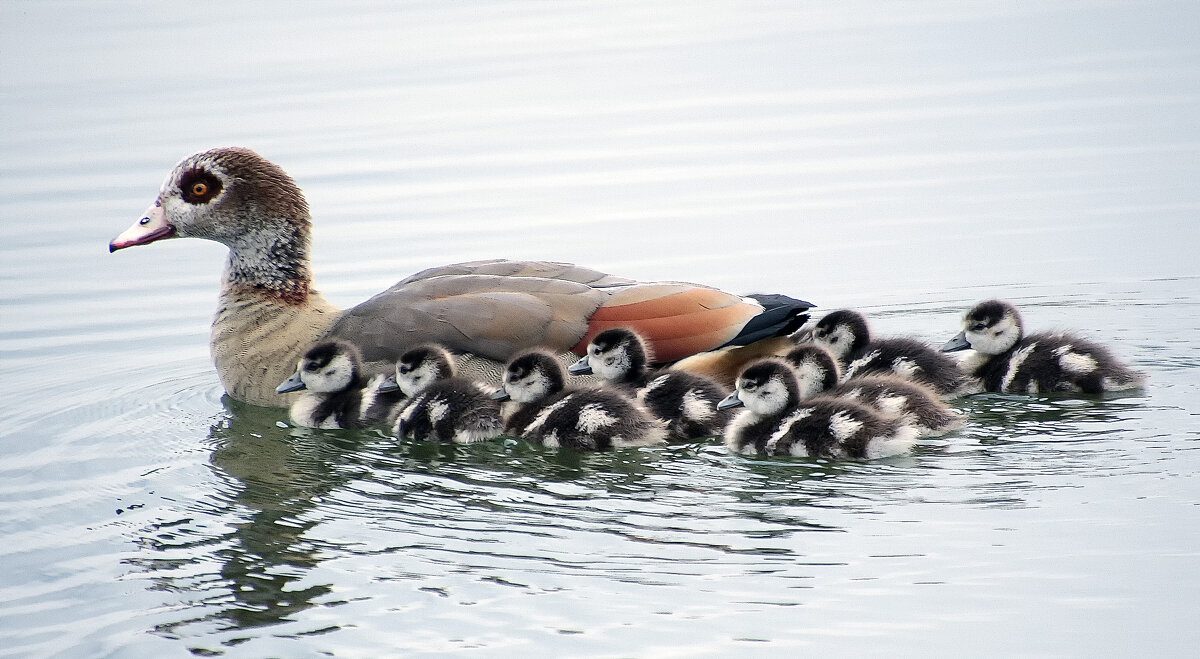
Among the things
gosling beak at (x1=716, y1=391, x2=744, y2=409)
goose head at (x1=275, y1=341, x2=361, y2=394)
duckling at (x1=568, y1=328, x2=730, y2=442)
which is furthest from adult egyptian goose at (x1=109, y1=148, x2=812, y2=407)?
gosling beak at (x1=716, y1=391, x2=744, y2=409)

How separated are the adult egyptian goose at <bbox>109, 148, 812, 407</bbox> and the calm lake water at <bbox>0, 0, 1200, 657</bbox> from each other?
43 centimetres

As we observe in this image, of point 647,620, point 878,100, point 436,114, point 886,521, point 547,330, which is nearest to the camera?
point 647,620

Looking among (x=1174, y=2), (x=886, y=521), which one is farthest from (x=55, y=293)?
(x=1174, y=2)

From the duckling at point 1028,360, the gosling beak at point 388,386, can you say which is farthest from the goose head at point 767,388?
the gosling beak at point 388,386

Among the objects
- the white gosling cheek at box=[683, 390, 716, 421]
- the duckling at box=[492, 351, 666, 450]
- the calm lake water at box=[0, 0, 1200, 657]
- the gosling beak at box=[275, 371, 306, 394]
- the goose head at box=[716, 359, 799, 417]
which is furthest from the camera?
the gosling beak at box=[275, 371, 306, 394]

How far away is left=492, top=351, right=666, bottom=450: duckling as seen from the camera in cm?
611

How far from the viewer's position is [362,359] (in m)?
7.02

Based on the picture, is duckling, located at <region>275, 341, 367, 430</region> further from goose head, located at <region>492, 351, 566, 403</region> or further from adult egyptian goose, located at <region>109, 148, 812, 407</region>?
goose head, located at <region>492, 351, 566, 403</region>

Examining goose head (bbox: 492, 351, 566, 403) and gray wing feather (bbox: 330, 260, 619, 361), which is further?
gray wing feather (bbox: 330, 260, 619, 361)

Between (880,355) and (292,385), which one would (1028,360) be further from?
(292,385)

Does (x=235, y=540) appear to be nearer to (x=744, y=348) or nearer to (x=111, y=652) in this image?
(x=111, y=652)

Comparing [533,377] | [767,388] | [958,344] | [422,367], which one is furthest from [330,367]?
[958,344]

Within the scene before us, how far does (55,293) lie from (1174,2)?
1415cm

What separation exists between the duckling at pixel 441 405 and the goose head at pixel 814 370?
1.31 metres
